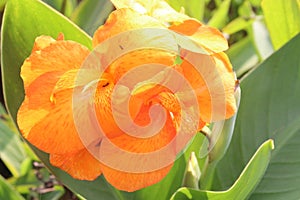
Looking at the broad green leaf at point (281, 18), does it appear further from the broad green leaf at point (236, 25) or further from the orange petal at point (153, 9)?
the orange petal at point (153, 9)

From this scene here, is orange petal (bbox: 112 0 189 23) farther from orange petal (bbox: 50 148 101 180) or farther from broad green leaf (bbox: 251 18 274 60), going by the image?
broad green leaf (bbox: 251 18 274 60)

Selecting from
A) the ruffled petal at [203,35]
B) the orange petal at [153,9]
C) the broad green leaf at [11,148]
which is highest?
the orange petal at [153,9]

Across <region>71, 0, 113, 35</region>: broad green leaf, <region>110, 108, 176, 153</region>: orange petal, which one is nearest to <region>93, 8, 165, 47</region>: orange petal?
<region>110, 108, 176, 153</region>: orange petal

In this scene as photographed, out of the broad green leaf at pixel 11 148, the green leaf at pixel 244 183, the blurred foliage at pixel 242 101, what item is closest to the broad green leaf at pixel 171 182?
the blurred foliage at pixel 242 101

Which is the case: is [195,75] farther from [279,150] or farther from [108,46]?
[279,150]

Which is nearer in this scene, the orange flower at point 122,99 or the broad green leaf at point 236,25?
the orange flower at point 122,99

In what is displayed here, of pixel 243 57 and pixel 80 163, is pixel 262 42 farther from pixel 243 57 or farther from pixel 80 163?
pixel 80 163

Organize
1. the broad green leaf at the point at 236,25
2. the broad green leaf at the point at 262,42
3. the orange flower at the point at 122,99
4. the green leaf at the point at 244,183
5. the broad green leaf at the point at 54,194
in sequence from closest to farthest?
the orange flower at the point at 122,99 → the green leaf at the point at 244,183 → the broad green leaf at the point at 54,194 → the broad green leaf at the point at 262,42 → the broad green leaf at the point at 236,25

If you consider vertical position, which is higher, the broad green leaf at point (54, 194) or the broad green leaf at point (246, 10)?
the broad green leaf at point (246, 10)
